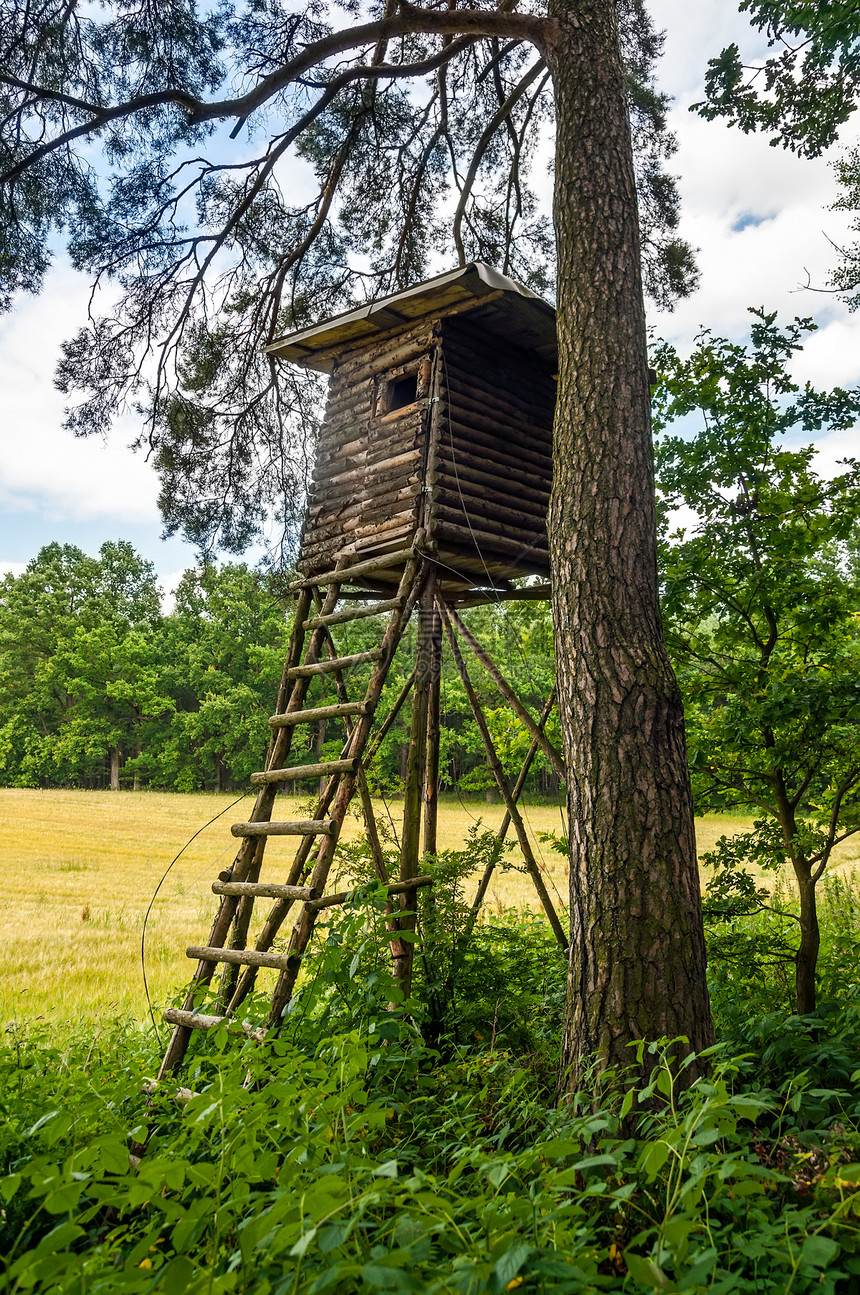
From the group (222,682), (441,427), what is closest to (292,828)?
(441,427)

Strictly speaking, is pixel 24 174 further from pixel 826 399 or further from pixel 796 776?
pixel 796 776

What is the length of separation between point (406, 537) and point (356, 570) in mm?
697

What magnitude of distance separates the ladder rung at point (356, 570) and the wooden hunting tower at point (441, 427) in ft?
0.42

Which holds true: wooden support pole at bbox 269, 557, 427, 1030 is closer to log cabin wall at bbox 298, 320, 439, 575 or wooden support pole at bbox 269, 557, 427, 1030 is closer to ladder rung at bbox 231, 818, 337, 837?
ladder rung at bbox 231, 818, 337, 837

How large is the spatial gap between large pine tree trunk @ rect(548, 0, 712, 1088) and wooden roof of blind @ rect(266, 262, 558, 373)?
1457 mm

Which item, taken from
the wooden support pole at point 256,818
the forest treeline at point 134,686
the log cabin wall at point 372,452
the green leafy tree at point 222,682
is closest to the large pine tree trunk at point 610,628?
the log cabin wall at point 372,452

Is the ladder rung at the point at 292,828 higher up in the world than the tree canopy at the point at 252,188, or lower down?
Result: lower down

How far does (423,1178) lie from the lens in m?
1.89

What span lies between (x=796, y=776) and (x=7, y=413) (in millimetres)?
18550

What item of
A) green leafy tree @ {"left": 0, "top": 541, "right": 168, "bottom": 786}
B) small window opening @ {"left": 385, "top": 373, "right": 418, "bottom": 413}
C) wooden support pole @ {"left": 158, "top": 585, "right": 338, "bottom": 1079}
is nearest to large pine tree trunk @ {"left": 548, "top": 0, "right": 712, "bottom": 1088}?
small window opening @ {"left": 385, "top": 373, "right": 418, "bottom": 413}

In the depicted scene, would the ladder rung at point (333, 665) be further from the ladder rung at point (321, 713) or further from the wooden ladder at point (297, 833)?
the ladder rung at point (321, 713)

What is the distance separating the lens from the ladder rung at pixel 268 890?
16.4ft

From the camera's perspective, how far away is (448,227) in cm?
920

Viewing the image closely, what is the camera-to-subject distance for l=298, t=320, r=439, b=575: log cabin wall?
6.61 meters
